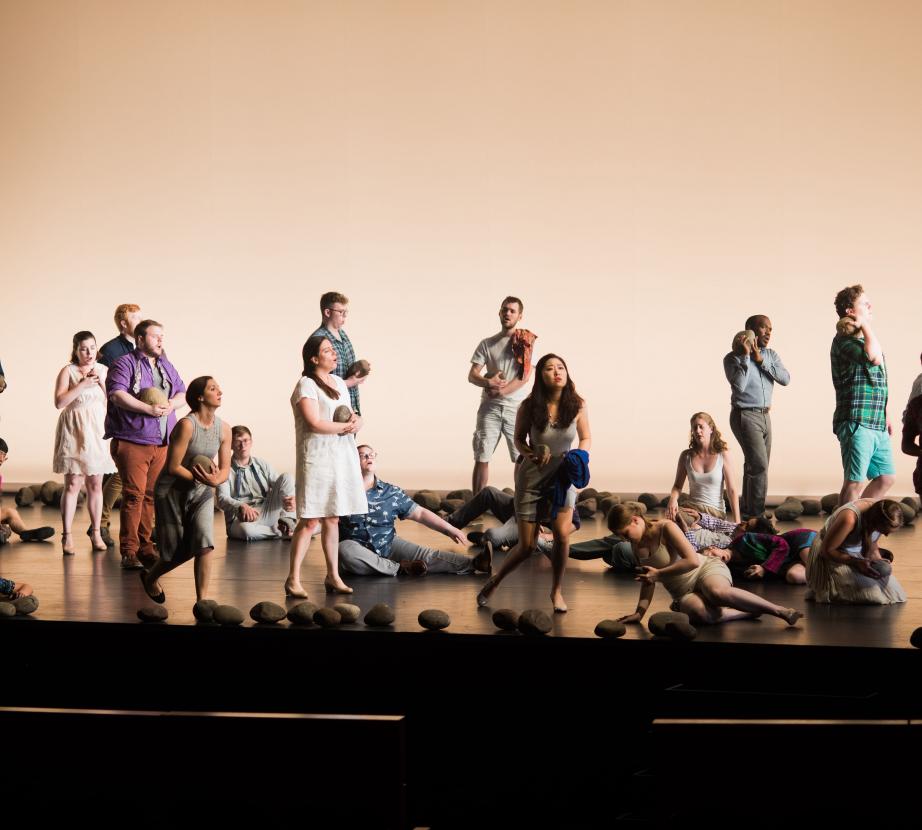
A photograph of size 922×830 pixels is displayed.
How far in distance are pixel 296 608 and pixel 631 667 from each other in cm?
160

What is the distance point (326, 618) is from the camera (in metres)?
6.69

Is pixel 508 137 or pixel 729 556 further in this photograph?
pixel 508 137

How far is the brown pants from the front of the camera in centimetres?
830

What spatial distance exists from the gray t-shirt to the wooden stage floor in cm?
131

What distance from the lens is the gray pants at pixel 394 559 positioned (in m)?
8.10

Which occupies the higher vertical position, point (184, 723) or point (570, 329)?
point (570, 329)

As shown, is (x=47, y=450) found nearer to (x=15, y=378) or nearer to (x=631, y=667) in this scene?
(x=15, y=378)

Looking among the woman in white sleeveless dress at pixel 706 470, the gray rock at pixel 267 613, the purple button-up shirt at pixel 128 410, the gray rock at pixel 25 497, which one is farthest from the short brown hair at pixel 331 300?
the gray rock at pixel 25 497

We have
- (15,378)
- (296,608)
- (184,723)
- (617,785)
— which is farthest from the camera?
(15,378)

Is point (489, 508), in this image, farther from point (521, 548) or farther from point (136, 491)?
point (136, 491)

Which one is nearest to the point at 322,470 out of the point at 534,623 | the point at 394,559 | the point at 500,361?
the point at 394,559

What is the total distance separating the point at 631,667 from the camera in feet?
21.0

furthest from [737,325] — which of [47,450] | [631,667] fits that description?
[631,667]

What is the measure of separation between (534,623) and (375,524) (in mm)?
1907
